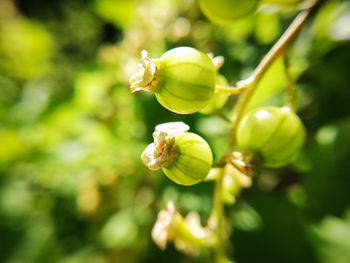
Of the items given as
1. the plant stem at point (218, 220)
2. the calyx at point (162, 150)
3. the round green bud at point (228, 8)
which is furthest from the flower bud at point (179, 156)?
the round green bud at point (228, 8)

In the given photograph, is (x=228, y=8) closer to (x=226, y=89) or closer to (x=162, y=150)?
(x=226, y=89)

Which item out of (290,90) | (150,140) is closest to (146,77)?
(290,90)

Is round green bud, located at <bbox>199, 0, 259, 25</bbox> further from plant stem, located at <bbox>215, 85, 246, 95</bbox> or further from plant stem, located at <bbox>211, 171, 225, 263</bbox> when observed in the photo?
plant stem, located at <bbox>211, 171, 225, 263</bbox>

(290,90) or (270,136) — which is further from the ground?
(290,90)

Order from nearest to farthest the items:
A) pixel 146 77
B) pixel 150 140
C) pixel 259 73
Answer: pixel 146 77, pixel 259 73, pixel 150 140

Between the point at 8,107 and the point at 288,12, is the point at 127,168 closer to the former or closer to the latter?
the point at 288,12

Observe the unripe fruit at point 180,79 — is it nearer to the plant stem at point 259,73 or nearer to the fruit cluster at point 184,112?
the fruit cluster at point 184,112
